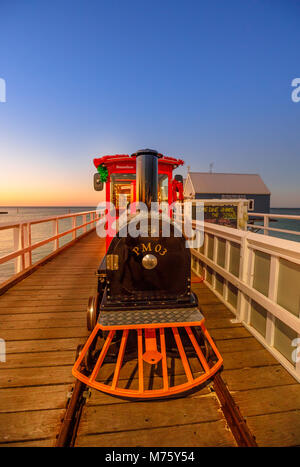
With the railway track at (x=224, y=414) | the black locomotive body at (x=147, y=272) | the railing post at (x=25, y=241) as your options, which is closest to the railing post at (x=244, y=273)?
the black locomotive body at (x=147, y=272)

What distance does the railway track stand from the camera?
1.67m

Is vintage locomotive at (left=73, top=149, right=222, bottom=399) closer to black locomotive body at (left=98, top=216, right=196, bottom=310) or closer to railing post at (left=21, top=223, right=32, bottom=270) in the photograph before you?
black locomotive body at (left=98, top=216, right=196, bottom=310)

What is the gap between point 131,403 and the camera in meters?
2.07

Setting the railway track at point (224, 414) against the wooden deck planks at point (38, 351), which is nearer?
the railway track at point (224, 414)

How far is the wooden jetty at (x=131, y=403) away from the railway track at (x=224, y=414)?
52 mm

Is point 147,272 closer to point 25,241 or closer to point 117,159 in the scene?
point 117,159

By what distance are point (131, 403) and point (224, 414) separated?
2.77 feet

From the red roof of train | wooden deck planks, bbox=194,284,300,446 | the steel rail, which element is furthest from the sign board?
the steel rail

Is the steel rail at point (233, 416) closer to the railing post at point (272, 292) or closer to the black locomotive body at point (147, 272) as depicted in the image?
the black locomotive body at point (147, 272)

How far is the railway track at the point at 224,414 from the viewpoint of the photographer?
65.9 inches

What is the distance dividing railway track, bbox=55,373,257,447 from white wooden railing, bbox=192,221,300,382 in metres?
0.90
